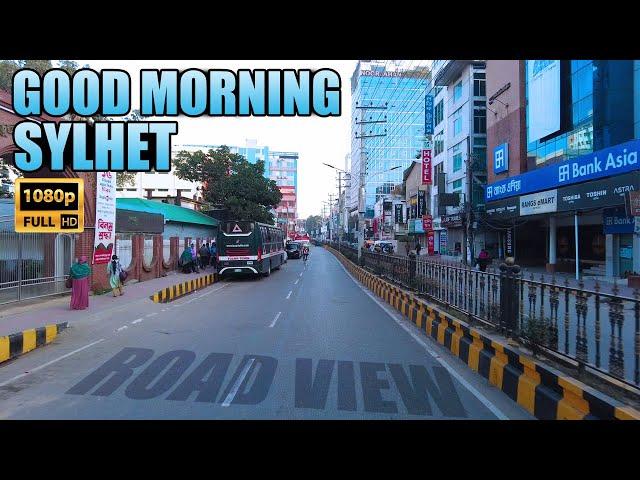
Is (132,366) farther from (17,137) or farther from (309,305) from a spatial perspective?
(309,305)

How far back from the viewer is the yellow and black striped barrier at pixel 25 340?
8.29 metres

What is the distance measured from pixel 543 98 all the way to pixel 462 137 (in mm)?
17669

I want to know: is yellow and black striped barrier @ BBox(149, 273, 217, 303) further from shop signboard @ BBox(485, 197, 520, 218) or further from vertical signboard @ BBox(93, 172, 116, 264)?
shop signboard @ BBox(485, 197, 520, 218)

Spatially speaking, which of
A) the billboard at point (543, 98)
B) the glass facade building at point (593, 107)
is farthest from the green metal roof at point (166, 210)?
A: the glass facade building at point (593, 107)

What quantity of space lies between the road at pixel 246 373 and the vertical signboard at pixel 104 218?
409cm

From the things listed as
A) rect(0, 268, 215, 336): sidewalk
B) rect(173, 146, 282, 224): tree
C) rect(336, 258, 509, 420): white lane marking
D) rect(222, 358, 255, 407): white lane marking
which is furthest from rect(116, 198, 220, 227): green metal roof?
rect(222, 358, 255, 407): white lane marking

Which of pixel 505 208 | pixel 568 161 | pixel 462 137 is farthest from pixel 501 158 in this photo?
pixel 568 161

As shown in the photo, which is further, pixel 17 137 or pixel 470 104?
pixel 470 104

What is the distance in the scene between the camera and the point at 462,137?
4459cm

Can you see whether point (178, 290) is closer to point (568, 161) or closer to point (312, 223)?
point (568, 161)
